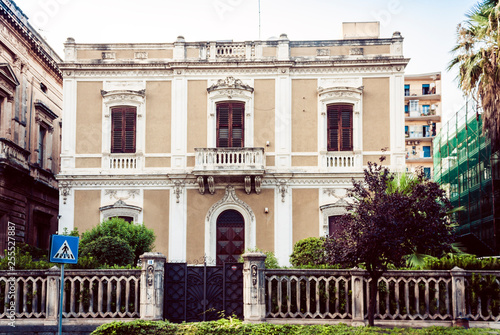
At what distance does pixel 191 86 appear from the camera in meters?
24.6

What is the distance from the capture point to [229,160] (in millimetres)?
23328

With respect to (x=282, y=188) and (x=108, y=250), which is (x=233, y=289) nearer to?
(x=108, y=250)

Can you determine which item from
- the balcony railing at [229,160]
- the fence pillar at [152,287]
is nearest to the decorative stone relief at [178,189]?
the balcony railing at [229,160]

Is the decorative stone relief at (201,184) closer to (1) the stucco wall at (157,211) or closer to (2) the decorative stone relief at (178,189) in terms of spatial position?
(2) the decorative stone relief at (178,189)

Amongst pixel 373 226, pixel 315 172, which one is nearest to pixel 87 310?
pixel 373 226

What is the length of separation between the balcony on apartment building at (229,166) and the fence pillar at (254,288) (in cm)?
962

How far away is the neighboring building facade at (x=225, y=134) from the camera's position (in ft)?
77.6

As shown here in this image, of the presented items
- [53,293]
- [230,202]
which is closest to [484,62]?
[230,202]

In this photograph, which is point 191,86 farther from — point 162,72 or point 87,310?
point 87,310

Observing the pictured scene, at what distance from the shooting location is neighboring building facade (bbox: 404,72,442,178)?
2325 inches

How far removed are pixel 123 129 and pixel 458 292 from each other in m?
15.5

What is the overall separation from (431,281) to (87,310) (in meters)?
7.84

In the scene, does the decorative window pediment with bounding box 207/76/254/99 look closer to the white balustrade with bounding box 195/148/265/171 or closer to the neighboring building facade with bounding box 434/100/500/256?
the white balustrade with bounding box 195/148/265/171

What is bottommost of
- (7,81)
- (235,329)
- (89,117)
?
(235,329)
